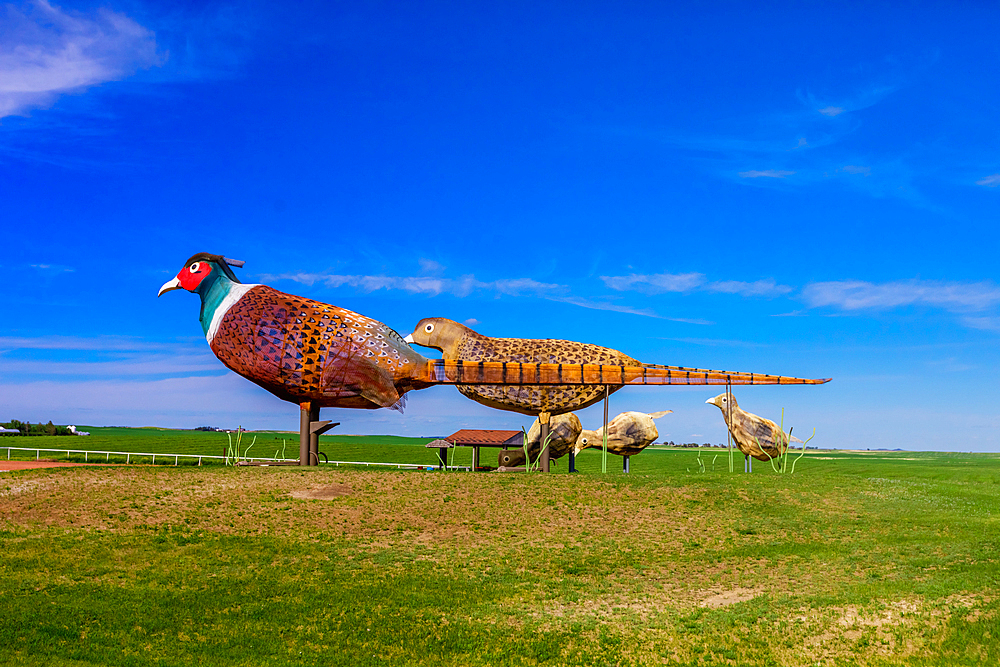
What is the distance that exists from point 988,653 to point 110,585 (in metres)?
13.7

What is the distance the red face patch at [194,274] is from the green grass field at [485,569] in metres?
5.73

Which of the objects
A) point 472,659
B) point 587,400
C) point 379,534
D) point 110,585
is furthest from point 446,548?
point 587,400

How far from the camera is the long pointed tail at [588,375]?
21547mm

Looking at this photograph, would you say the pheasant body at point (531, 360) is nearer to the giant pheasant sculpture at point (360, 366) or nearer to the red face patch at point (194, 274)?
the giant pheasant sculpture at point (360, 366)

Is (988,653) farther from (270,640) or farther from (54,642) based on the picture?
(54,642)

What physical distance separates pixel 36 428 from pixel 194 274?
130 ft

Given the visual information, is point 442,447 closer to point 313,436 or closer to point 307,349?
point 313,436

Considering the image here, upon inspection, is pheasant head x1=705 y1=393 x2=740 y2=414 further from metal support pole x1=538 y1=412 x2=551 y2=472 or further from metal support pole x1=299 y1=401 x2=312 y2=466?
metal support pole x1=299 y1=401 x2=312 y2=466

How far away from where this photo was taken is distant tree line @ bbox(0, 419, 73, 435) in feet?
171

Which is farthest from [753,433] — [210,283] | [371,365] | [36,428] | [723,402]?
[36,428]

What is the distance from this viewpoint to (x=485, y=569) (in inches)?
552

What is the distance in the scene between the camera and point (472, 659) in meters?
10.5

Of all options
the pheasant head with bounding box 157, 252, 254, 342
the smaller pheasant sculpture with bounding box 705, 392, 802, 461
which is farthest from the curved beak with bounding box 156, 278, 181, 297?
the smaller pheasant sculpture with bounding box 705, 392, 802, 461

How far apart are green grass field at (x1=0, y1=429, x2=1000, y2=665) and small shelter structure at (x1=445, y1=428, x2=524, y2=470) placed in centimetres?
312
